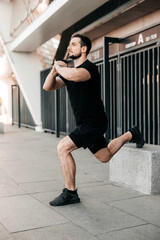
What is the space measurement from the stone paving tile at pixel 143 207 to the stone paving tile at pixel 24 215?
83 centimetres

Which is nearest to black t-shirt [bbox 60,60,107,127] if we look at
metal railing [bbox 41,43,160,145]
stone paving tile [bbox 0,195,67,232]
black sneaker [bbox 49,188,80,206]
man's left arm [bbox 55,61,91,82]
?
man's left arm [bbox 55,61,91,82]

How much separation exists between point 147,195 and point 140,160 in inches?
19.3

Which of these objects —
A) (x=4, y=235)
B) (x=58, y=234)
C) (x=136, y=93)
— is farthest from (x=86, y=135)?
(x=136, y=93)

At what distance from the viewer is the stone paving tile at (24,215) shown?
3742 millimetres

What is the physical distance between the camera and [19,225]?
3727 millimetres

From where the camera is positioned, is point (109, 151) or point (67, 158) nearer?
point (67, 158)

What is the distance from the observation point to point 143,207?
435cm

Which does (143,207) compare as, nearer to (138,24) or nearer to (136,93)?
(136,93)

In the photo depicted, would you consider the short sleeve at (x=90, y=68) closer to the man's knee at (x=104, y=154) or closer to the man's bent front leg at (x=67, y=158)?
the man's bent front leg at (x=67, y=158)

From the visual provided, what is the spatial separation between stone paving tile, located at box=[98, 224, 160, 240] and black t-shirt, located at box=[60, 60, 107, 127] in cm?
141

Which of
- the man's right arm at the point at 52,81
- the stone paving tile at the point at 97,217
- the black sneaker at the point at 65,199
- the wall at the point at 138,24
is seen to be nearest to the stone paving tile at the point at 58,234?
the stone paving tile at the point at 97,217

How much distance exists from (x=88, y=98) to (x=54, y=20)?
793 cm

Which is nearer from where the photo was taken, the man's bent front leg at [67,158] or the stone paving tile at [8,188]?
the man's bent front leg at [67,158]

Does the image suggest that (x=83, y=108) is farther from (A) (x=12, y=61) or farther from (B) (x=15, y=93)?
(B) (x=15, y=93)
